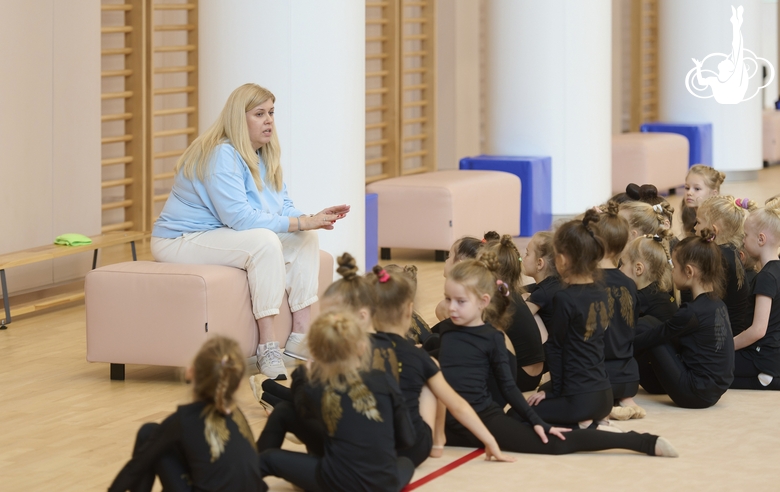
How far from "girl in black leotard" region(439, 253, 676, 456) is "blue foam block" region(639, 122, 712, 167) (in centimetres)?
892

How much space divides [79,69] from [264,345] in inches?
117

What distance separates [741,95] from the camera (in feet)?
40.6

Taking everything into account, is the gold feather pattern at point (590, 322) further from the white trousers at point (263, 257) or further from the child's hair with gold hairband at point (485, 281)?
the white trousers at point (263, 257)

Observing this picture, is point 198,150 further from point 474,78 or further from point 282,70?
point 474,78

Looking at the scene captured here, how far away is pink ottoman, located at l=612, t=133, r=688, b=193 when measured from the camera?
10945 mm

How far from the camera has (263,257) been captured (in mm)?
4598

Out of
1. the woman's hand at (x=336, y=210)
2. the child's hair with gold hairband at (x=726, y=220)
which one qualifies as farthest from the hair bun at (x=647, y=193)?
the woman's hand at (x=336, y=210)

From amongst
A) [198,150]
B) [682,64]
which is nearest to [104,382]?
[198,150]

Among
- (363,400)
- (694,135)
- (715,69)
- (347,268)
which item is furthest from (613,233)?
(715,69)

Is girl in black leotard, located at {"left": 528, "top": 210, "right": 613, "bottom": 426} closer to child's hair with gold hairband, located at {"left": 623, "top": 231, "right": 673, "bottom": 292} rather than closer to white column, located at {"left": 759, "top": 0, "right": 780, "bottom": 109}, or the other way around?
child's hair with gold hairband, located at {"left": 623, "top": 231, "right": 673, "bottom": 292}

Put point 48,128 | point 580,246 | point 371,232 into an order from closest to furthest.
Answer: point 580,246 → point 48,128 → point 371,232

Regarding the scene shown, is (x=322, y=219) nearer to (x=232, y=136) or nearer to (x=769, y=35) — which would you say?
(x=232, y=136)

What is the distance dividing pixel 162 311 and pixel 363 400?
5.69 feet

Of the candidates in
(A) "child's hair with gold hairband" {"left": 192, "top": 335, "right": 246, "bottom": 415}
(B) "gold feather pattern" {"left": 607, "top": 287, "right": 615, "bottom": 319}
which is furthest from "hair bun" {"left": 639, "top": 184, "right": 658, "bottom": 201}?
(A) "child's hair with gold hairband" {"left": 192, "top": 335, "right": 246, "bottom": 415}
